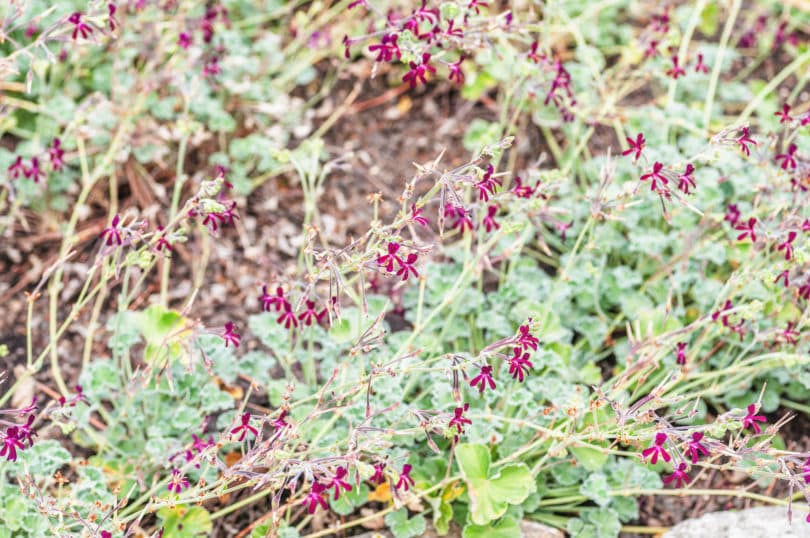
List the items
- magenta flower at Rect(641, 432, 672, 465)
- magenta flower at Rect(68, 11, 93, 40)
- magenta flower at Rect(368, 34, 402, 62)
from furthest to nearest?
magenta flower at Rect(68, 11, 93, 40) < magenta flower at Rect(368, 34, 402, 62) < magenta flower at Rect(641, 432, 672, 465)

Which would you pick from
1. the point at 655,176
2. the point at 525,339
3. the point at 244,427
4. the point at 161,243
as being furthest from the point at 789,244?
the point at 161,243

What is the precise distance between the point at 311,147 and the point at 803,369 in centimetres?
170

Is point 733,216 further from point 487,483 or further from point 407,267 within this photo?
point 407,267

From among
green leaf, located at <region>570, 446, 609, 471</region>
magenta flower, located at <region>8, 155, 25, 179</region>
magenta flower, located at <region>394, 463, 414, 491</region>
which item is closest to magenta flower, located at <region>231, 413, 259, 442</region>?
magenta flower, located at <region>394, 463, 414, 491</region>

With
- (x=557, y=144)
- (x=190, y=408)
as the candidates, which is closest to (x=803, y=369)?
(x=557, y=144)

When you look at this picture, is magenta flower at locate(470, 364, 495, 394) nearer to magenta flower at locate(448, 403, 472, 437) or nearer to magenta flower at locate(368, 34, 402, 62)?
magenta flower at locate(448, 403, 472, 437)

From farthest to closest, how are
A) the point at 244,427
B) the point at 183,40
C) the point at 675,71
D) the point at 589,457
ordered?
the point at 183,40
the point at 675,71
the point at 589,457
the point at 244,427

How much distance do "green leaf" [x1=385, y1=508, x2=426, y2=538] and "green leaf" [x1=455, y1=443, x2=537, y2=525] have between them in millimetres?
163

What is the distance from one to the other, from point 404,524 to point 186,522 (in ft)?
2.06

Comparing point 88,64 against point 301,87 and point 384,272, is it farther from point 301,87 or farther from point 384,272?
point 384,272

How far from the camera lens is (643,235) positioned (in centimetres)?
333

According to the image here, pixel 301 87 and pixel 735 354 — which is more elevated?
pixel 301 87

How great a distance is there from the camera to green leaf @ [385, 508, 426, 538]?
2.79 m

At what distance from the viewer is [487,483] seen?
8.88ft
